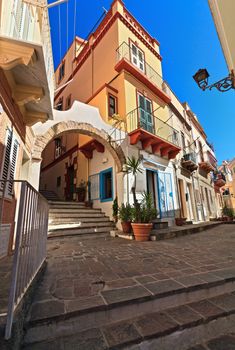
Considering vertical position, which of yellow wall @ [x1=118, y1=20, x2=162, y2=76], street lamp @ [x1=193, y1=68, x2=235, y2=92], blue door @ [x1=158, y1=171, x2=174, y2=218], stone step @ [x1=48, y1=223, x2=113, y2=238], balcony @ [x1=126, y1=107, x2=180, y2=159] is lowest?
stone step @ [x1=48, y1=223, x2=113, y2=238]

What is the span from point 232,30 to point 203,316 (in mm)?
5404

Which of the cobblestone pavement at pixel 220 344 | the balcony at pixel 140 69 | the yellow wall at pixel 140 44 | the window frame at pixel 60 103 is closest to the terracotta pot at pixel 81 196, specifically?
the balcony at pixel 140 69

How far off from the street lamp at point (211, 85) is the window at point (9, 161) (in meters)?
4.71

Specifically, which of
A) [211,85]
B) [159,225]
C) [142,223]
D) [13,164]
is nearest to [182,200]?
[159,225]

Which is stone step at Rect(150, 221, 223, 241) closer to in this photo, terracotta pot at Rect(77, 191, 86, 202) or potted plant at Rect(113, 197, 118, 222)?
potted plant at Rect(113, 197, 118, 222)

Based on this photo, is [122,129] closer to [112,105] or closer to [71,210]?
[112,105]

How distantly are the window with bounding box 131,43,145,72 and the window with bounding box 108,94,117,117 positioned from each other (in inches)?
104

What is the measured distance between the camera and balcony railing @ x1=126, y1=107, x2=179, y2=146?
28.3 ft

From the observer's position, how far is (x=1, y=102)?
3230mm

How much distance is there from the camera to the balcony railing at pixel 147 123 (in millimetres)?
8633

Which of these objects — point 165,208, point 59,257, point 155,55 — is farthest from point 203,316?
point 155,55

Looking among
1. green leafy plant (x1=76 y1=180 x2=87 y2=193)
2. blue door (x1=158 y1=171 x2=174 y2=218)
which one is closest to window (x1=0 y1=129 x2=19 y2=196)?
green leafy plant (x1=76 y1=180 x2=87 y2=193)

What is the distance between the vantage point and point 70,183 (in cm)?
1158

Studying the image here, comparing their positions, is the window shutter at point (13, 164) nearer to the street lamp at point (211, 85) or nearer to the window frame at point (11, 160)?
the window frame at point (11, 160)
